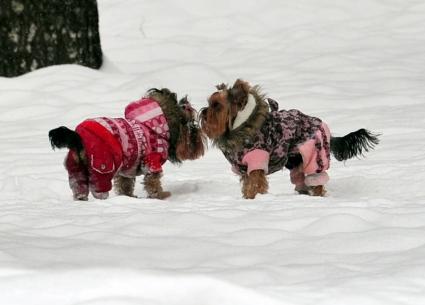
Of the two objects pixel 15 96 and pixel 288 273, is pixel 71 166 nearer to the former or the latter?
pixel 288 273

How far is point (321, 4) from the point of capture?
509 inches

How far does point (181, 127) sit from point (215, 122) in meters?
0.77

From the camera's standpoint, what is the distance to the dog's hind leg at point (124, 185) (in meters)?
6.31

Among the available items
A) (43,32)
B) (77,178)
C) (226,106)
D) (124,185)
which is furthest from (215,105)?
(43,32)

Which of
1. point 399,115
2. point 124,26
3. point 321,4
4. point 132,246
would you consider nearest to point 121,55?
point 124,26

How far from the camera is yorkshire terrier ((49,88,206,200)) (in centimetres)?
562

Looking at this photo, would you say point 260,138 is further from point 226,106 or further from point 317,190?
point 317,190

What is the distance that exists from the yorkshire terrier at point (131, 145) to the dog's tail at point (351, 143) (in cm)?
102

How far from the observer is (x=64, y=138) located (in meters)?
5.52

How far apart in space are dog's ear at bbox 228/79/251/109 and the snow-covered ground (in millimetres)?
650

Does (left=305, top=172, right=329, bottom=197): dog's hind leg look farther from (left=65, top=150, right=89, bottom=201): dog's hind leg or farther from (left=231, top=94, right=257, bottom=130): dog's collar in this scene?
(left=65, top=150, right=89, bottom=201): dog's hind leg

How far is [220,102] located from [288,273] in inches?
97.6

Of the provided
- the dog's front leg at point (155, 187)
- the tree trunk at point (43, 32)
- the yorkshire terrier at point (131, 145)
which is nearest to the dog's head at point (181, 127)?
the yorkshire terrier at point (131, 145)

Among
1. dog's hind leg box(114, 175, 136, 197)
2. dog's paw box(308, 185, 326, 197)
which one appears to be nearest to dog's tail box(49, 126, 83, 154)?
dog's hind leg box(114, 175, 136, 197)
